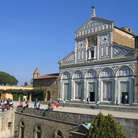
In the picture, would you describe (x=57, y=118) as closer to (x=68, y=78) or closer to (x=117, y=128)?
(x=117, y=128)

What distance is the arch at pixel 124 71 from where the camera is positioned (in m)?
27.8

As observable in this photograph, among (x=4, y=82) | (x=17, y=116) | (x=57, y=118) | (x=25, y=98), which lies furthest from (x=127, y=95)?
(x=4, y=82)

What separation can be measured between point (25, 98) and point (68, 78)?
40.4 feet

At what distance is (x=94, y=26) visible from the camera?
32.7m

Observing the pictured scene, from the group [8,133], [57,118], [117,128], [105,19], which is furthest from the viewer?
[105,19]

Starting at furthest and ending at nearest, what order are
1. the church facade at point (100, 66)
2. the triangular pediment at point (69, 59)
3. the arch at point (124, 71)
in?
the triangular pediment at point (69, 59)
the church facade at point (100, 66)
the arch at point (124, 71)

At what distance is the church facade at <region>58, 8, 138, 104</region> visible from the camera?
92.2ft

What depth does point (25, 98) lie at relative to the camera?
43.2 metres

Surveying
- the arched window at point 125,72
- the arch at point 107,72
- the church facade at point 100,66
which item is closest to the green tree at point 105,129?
the church facade at point 100,66

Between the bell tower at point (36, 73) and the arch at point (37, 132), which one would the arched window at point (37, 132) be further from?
the bell tower at point (36, 73)

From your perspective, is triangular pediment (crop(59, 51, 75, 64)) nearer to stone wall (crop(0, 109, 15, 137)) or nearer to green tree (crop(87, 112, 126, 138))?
stone wall (crop(0, 109, 15, 137))

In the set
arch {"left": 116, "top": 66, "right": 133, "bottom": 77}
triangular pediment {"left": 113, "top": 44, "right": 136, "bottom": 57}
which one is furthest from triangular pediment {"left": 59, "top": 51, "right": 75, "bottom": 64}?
arch {"left": 116, "top": 66, "right": 133, "bottom": 77}

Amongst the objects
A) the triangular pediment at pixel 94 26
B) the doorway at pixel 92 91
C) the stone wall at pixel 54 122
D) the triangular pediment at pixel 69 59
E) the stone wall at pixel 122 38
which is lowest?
the stone wall at pixel 54 122

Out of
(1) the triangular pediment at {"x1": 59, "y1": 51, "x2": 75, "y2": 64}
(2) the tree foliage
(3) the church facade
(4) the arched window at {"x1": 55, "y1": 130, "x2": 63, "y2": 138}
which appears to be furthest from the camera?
(2) the tree foliage
